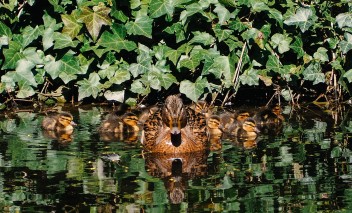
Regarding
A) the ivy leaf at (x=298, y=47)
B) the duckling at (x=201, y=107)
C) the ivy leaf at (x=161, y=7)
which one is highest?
the ivy leaf at (x=161, y=7)

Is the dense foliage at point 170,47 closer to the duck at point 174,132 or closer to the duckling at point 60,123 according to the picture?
the duckling at point 60,123

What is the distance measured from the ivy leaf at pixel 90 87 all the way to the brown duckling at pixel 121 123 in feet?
3.17

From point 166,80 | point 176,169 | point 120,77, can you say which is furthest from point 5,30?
point 176,169

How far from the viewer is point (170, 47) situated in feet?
41.2

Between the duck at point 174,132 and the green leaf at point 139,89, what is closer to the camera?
the duck at point 174,132

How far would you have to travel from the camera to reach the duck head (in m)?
9.47

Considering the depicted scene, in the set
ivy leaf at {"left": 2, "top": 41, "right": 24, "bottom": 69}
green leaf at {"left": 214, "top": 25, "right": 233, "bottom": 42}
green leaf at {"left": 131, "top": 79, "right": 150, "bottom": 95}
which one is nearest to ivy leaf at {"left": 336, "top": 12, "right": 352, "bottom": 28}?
green leaf at {"left": 214, "top": 25, "right": 233, "bottom": 42}

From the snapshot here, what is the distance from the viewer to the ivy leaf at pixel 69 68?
12273mm

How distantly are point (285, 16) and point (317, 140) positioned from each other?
296cm

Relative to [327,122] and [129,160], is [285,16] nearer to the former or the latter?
[327,122]

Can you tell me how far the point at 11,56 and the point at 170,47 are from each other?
2.11 m

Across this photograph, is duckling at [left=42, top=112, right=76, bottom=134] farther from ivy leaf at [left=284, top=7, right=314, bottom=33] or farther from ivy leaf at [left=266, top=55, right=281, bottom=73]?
ivy leaf at [left=284, top=7, right=314, bottom=33]

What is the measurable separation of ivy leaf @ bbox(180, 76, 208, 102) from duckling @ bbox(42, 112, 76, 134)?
153 centimetres

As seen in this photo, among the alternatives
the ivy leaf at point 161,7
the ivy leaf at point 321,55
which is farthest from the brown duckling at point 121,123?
the ivy leaf at point 321,55
